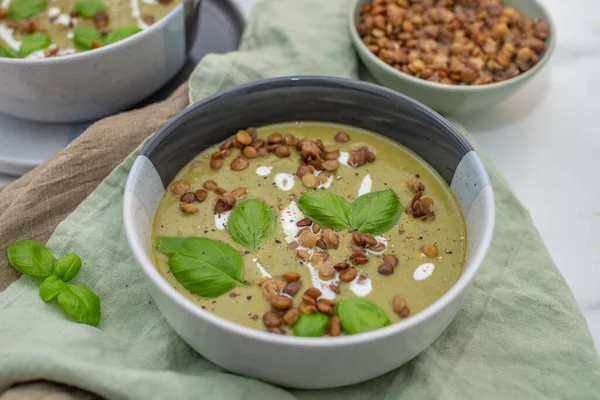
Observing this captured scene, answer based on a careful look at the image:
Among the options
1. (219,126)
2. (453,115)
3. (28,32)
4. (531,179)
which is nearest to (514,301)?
(531,179)

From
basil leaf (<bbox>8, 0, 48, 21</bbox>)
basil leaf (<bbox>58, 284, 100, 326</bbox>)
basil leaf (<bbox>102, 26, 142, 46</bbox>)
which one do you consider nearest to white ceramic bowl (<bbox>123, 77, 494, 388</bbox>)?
basil leaf (<bbox>58, 284, 100, 326</bbox>)

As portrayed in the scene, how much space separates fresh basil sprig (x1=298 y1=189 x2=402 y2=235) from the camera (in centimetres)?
125

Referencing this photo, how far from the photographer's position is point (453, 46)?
1.72 m

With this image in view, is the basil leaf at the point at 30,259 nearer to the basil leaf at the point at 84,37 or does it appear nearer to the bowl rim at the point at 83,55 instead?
the bowl rim at the point at 83,55

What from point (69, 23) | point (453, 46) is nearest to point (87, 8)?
point (69, 23)

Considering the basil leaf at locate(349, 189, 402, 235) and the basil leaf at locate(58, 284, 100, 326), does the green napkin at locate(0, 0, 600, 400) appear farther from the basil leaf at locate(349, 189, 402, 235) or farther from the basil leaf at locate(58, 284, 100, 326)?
the basil leaf at locate(349, 189, 402, 235)

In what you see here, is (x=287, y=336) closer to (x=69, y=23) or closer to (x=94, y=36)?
(x=94, y=36)

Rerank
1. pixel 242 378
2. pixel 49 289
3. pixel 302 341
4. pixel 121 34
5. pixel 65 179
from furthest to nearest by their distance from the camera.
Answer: pixel 121 34, pixel 65 179, pixel 49 289, pixel 242 378, pixel 302 341

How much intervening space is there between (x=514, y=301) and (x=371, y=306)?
1.12 feet

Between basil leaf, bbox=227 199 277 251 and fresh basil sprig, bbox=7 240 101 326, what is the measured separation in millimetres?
272

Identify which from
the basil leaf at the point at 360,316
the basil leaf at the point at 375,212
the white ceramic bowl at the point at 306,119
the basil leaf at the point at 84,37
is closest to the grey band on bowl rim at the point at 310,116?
the white ceramic bowl at the point at 306,119

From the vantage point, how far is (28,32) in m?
1.76

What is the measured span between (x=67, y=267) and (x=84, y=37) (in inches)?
25.9

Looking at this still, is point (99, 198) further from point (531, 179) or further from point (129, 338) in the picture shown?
point (531, 179)
